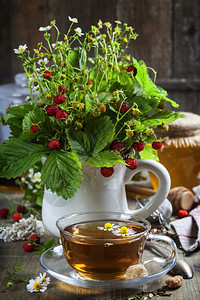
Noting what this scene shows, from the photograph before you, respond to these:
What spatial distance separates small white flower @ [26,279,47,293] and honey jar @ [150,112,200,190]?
556mm

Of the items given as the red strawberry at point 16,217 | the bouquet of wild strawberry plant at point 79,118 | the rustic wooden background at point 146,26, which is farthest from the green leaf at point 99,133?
the rustic wooden background at point 146,26

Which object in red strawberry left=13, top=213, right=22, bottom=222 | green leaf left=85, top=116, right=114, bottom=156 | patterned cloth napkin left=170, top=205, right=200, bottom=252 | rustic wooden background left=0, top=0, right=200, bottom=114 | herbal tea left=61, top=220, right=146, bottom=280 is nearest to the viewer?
herbal tea left=61, top=220, right=146, bottom=280

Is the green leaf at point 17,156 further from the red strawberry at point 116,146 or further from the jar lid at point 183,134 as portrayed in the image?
the jar lid at point 183,134

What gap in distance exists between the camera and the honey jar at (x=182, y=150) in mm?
1161

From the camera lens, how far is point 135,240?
687mm

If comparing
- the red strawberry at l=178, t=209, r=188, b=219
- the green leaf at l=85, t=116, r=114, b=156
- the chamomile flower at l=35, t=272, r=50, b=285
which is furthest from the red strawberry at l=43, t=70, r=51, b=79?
the red strawberry at l=178, t=209, r=188, b=219

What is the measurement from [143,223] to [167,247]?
7 centimetres

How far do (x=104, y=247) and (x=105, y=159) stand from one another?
0.16 m

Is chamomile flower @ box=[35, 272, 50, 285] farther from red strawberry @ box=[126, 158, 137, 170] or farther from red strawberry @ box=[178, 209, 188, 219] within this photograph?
red strawberry @ box=[178, 209, 188, 219]

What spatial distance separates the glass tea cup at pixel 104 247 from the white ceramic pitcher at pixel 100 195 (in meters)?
0.08

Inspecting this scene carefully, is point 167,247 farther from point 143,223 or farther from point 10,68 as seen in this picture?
point 10,68

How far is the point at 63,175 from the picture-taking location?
77 cm

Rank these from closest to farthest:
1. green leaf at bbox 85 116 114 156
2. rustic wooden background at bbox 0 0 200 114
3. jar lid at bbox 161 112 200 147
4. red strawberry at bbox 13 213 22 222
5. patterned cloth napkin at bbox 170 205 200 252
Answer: green leaf at bbox 85 116 114 156
patterned cloth napkin at bbox 170 205 200 252
red strawberry at bbox 13 213 22 222
jar lid at bbox 161 112 200 147
rustic wooden background at bbox 0 0 200 114

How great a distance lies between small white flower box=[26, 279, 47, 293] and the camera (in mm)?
700
